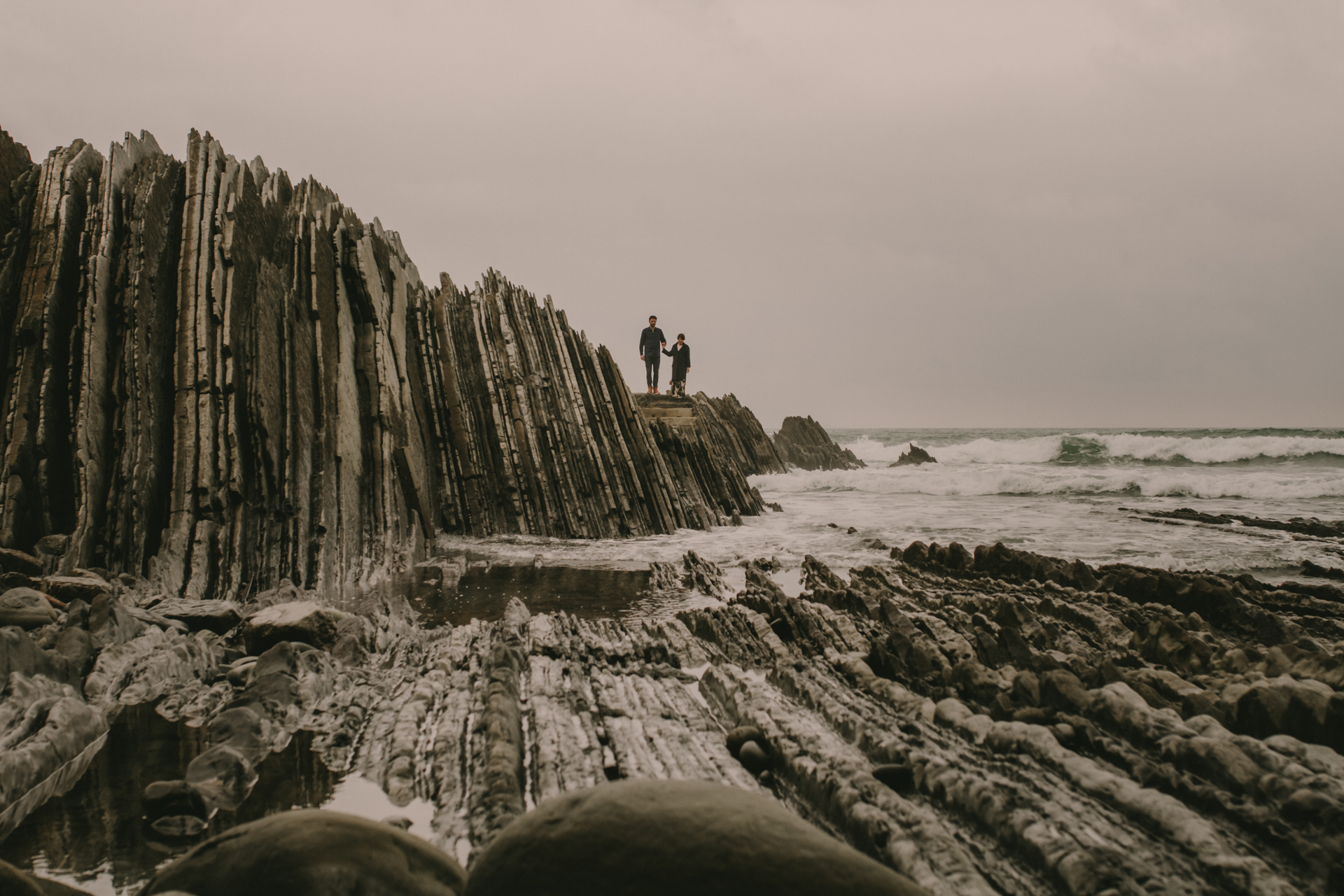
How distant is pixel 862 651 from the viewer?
4418mm

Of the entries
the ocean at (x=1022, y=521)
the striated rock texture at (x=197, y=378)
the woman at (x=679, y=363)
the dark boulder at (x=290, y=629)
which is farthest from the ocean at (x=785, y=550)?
the woman at (x=679, y=363)

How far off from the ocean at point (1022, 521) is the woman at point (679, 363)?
15.6 ft

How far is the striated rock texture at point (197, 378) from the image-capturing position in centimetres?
639

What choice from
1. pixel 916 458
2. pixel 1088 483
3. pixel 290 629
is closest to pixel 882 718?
pixel 290 629

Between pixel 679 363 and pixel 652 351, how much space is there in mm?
1649

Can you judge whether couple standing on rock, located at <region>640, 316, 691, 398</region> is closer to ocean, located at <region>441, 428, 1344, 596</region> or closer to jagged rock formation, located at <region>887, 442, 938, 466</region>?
ocean, located at <region>441, 428, 1344, 596</region>

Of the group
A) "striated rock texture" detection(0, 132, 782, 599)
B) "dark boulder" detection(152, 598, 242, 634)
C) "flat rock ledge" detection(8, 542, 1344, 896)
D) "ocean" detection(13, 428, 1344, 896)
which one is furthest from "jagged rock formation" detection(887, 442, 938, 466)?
"dark boulder" detection(152, 598, 242, 634)

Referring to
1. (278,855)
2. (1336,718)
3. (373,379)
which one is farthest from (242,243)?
(1336,718)

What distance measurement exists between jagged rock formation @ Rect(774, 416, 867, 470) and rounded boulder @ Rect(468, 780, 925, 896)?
3696 centimetres

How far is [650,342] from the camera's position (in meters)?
18.7

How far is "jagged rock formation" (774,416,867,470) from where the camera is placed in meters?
38.8

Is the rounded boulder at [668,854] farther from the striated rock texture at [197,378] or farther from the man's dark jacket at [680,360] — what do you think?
the man's dark jacket at [680,360]

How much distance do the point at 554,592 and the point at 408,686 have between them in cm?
343

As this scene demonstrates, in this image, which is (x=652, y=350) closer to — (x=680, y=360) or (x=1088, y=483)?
(x=680, y=360)
